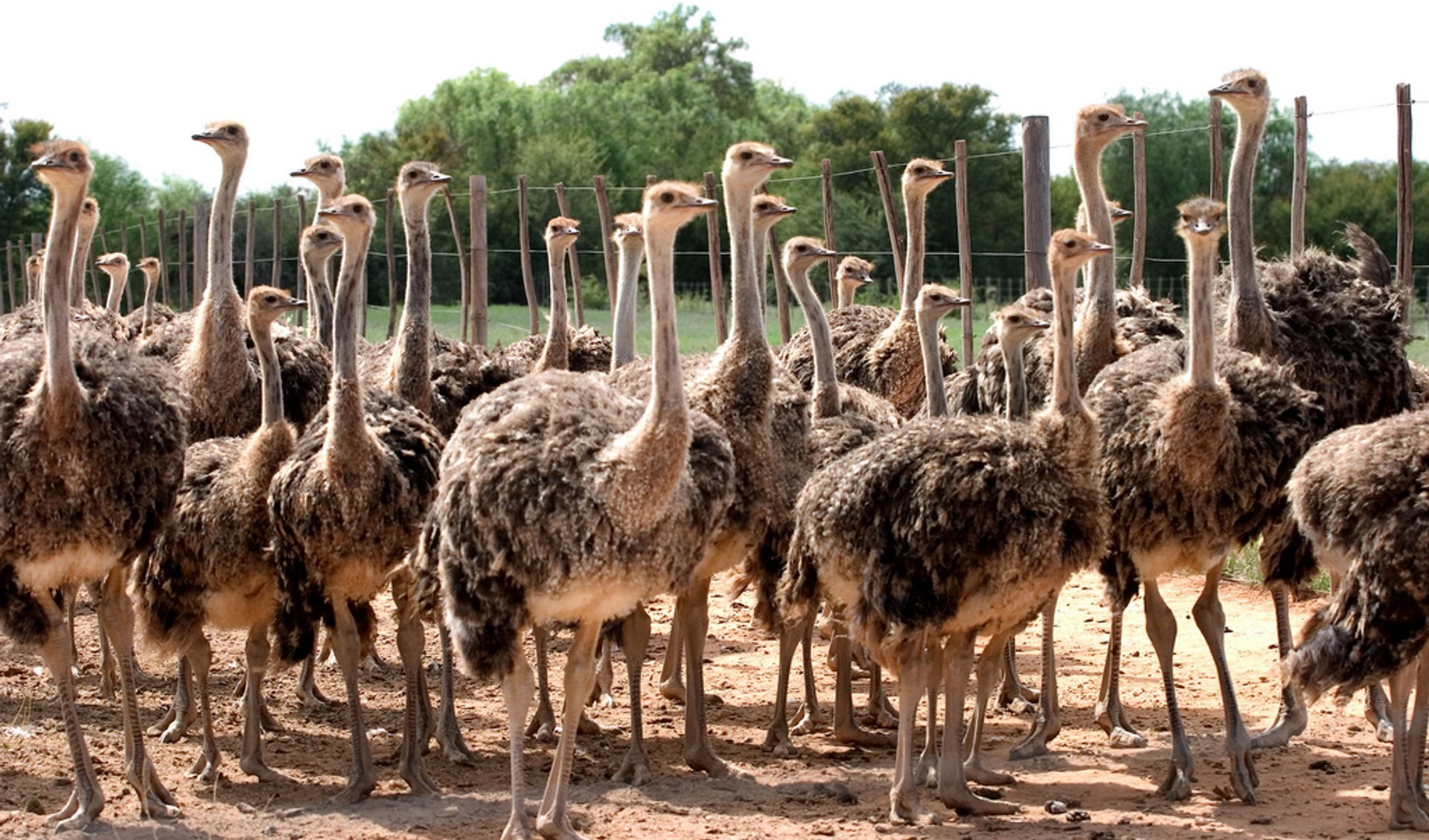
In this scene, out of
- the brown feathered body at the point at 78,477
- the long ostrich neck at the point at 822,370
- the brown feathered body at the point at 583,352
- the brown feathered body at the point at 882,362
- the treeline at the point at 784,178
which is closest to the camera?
the brown feathered body at the point at 78,477

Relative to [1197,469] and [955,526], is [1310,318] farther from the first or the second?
[955,526]

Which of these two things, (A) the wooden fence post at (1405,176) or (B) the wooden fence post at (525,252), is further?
(B) the wooden fence post at (525,252)

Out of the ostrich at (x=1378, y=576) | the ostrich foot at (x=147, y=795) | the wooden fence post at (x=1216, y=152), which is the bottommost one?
the ostrich foot at (x=147, y=795)

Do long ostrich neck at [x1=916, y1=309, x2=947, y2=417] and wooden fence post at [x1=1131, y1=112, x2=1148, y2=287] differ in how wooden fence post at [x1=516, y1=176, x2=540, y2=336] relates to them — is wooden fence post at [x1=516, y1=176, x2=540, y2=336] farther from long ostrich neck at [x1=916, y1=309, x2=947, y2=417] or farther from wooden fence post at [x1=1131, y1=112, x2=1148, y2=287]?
long ostrich neck at [x1=916, y1=309, x2=947, y2=417]

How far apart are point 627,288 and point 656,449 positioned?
→ 10.2 ft

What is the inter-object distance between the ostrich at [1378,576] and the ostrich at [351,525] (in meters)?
3.05

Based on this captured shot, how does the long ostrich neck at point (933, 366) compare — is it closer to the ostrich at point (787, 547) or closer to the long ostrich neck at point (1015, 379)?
the ostrich at point (787, 547)

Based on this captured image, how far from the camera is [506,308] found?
3303cm

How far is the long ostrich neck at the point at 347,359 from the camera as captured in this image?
21.5 feet

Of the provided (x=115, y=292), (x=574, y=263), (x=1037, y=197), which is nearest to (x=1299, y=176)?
(x=1037, y=197)

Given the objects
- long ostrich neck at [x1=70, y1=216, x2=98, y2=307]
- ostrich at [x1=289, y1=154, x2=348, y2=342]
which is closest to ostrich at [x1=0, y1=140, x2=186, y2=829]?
ostrich at [x1=289, y1=154, x2=348, y2=342]

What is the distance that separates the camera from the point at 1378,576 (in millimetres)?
5820

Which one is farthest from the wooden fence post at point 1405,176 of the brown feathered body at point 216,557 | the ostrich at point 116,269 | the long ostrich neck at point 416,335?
the ostrich at point 116,269

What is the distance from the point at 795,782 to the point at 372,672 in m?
2.81
